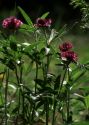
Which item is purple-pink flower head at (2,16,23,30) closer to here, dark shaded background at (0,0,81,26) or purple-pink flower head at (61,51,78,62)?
purple-pink flower head at (61,51,78,62)

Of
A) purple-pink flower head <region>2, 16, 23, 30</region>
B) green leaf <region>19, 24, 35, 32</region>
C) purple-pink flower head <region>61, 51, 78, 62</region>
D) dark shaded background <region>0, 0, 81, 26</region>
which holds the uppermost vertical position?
dark shaded background <region>0, 0, 81, 26</region>

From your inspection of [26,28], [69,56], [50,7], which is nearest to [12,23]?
[26,28]

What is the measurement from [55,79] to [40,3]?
6.05m

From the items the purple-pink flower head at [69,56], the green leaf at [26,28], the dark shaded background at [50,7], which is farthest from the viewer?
the dark shaded background at [50,7]

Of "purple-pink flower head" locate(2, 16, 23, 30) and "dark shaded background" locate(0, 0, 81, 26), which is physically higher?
"dark shaded background" locate(0, 0, 81, 26)

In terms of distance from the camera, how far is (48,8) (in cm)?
880

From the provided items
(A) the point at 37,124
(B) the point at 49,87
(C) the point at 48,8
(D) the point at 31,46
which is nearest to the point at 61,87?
(B) the point at 49,87

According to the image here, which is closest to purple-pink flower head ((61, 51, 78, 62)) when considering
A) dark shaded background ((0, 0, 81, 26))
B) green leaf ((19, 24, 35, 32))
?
green leaf ((19, 24, 35, 32))

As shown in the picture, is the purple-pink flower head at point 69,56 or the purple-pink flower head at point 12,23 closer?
the purple-pink flower head at point 69,56

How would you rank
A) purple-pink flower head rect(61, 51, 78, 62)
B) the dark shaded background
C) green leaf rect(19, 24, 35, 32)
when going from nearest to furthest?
purple-pink flower head rect(61, 51, 78, 62) → green leaf rect(19, 24, 35, 32) → the dark shaded background

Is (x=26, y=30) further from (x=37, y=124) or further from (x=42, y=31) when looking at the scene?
(x=37, y=124)

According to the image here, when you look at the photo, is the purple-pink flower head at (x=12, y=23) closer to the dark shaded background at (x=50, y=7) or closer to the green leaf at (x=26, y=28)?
the green leaf at (x=26, y=28)

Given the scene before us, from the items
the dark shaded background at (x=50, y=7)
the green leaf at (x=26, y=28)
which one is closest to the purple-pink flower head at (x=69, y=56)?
the green leaf at (x=26, y=28)

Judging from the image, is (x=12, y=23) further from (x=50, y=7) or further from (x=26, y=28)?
(x=50, y=7)
